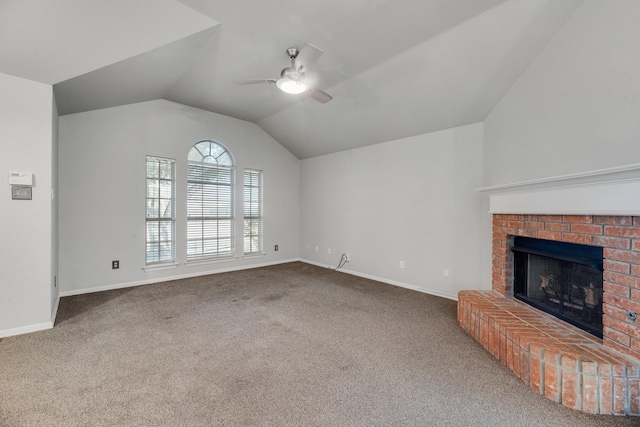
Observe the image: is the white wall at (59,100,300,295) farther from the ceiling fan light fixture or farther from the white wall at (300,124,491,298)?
the ceiling fan light fixture

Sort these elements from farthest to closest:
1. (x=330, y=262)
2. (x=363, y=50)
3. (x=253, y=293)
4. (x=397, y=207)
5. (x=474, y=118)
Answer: (x=330, y=262) < (x=397, y=207) < (x=253, y=293) < (x=474, y=118) < (x=363, y=50)

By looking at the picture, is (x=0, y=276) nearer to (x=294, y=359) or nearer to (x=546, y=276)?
(x=294, y=359)

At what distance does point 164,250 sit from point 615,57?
5889 millimetres

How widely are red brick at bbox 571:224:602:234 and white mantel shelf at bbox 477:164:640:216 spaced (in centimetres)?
11

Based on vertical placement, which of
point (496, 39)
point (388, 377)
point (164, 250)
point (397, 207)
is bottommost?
point (388, 377)

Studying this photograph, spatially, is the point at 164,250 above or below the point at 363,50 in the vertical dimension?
below

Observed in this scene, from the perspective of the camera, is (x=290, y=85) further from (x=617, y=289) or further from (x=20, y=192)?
(x=617, y=289)

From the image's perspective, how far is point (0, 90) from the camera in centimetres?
271

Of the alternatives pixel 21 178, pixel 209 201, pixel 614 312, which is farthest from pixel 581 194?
pixel 209 201

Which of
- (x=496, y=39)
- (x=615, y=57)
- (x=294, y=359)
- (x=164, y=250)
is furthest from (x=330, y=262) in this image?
(x=615, y=57)

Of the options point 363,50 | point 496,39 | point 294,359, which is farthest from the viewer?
point 363,50

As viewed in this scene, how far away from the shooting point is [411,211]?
4.54 metres

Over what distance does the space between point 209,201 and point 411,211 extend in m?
3.71

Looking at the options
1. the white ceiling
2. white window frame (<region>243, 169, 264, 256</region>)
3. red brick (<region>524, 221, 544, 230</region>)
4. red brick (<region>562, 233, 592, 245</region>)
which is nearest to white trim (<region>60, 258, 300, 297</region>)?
white window frame (<region>243, 169, 264, 256</region>)
